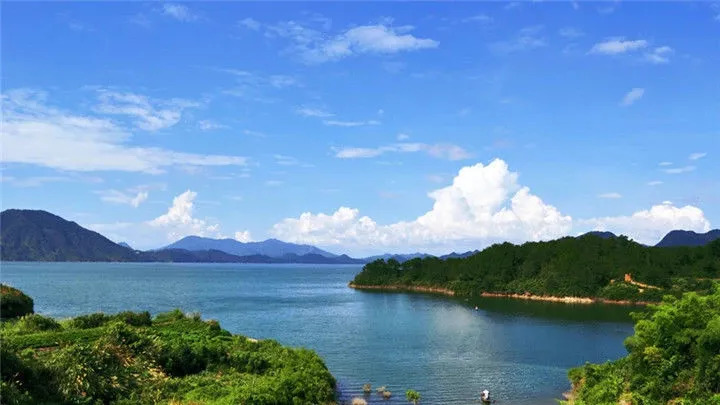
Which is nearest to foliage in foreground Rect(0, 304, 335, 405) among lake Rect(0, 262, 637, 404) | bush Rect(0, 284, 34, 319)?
lake Rect(0, 262, 637, 404)

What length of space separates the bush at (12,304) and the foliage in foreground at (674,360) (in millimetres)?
57237

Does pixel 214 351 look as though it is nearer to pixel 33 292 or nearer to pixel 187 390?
pixel 187 390

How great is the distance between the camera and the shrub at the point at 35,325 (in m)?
44.6

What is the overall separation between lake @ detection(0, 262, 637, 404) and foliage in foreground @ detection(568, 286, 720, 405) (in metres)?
8.42

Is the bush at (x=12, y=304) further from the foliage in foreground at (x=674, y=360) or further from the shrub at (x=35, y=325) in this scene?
the foliage in foreground at (x=674, y=360)

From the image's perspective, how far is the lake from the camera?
4844cm

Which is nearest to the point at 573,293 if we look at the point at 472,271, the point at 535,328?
the point at 472,271

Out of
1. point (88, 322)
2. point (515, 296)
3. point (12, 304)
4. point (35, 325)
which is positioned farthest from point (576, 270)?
point (35, 325)

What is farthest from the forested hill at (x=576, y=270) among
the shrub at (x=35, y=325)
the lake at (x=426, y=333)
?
the shrub at (x=35, y=325)

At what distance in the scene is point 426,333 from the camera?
77625mm

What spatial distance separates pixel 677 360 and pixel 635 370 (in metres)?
2.90

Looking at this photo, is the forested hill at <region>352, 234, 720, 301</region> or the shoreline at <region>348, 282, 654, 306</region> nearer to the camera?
the shoreline at <region>348, 282, 654, 306</region>

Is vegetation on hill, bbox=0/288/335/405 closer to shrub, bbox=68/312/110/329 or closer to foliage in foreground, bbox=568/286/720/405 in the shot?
shrub, bbox=68/312/110/329

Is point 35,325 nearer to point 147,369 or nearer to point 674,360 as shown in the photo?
point 147,369
